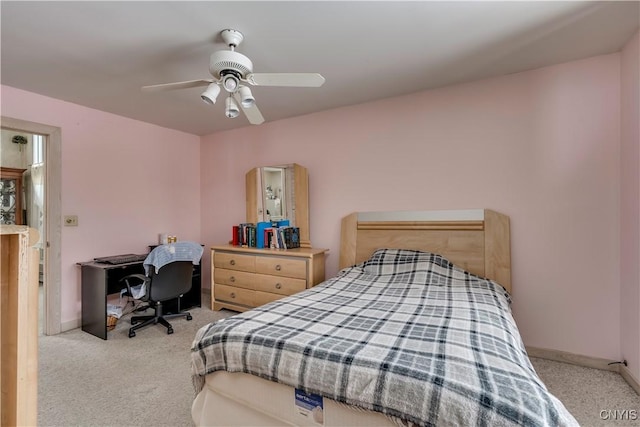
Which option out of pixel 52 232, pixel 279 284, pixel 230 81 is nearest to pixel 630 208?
pixel 230 81

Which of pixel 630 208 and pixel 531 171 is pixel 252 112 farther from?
pixel 630 208

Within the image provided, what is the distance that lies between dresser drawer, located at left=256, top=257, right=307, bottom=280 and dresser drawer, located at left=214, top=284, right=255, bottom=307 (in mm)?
326

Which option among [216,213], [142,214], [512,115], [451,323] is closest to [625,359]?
[451,323]

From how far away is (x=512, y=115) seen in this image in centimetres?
260

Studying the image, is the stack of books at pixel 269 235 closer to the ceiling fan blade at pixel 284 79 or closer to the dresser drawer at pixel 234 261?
the dresser drawer at pixel 234 261

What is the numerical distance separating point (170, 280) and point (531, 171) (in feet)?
11.5

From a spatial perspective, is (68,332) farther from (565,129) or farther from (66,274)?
(565,129)

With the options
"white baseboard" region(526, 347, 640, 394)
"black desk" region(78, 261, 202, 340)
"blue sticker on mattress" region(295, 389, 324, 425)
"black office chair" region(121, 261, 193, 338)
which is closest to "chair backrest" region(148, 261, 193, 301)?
"black office chair" region(121, 261, 193, 338)

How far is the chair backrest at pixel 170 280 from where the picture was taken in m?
2.97

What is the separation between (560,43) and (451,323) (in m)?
2.13

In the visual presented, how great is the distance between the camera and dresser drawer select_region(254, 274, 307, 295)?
3102 millimetres

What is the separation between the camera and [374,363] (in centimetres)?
118

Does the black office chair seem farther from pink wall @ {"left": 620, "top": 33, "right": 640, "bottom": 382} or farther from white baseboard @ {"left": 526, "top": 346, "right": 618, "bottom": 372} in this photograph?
pink wall @ {"left": 620, "top": 33, "right": 640, "bottom": 382}

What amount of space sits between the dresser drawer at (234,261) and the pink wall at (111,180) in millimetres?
991
